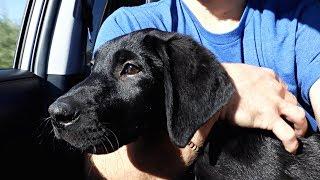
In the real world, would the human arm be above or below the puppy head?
below

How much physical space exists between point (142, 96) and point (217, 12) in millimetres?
798

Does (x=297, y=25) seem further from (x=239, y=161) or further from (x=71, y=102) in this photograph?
(x=71, y=102)

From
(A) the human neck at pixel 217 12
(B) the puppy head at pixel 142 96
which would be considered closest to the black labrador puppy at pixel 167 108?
(B) the puppy head at pixel 142 96

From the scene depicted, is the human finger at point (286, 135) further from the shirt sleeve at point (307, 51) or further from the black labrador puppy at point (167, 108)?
the shirt sleeve at point (307, 51)

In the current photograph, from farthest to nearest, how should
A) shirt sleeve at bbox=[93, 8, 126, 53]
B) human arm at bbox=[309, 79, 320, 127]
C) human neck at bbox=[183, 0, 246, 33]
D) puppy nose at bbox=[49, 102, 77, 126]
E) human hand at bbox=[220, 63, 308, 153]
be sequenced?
human neck at bbox=[183, 0, 246, 33] → shirt sleeve at bbox=[93, 8, 126, 53] → human arm at bbox=[309, 79, 320, 127] → human hand at bbox=[220, 63, 308, 153] → puppy nose at bbox=[49, 102, 77, 126]

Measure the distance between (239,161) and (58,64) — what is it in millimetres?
1173

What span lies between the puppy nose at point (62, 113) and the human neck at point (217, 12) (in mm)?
947

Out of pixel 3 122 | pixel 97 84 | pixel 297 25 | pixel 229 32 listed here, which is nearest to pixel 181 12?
pixel 229 32

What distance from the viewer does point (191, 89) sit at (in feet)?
7.43

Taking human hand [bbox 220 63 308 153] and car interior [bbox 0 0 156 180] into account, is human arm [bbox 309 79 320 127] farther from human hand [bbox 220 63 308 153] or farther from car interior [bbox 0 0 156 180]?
car interior [bbox 0 0 156 180]

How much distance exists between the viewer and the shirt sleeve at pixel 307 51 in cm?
261

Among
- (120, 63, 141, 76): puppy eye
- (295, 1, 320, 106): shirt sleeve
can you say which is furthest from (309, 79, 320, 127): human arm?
(120, 63, 141, 76): puppy eye

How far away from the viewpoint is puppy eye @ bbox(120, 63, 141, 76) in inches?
92.0

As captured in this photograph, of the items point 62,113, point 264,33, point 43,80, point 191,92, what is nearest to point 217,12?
point 264,33
